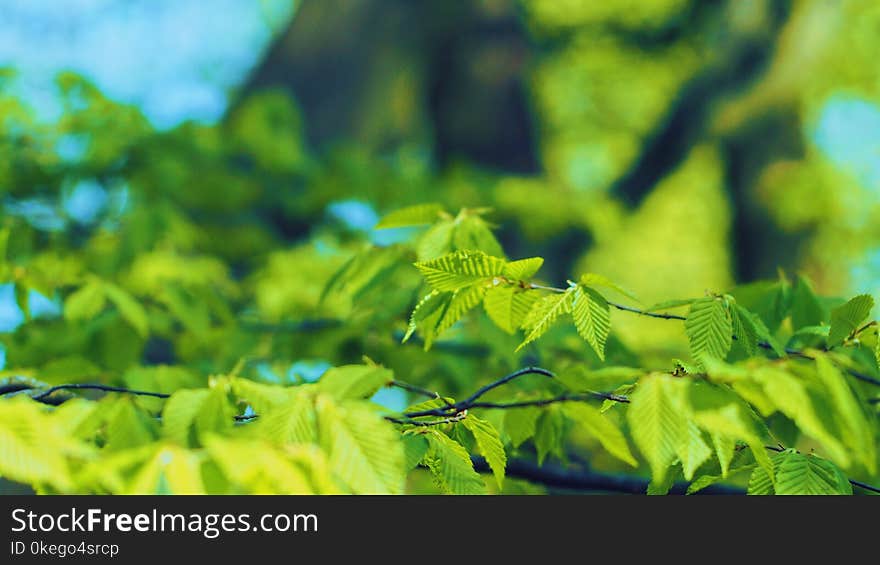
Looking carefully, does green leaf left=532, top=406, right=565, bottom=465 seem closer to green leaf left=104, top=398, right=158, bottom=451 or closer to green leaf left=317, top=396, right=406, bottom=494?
green leaf left=317, top=396, right=406, bottom=494

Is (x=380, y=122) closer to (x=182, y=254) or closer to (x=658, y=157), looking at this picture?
(x=182, y=254)

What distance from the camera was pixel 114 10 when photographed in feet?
40.2

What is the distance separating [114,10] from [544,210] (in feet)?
31.7

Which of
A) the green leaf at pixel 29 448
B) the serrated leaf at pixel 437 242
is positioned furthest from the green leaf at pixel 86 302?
the green leaf at pixel 29 448

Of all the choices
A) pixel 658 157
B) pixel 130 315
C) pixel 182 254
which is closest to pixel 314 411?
pixel 130 315

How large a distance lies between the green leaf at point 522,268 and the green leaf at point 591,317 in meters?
0.08

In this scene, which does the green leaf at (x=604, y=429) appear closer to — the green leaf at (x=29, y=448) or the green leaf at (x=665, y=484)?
the green leaf at (x=665, y=484)

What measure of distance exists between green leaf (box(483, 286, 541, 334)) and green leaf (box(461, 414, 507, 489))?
18 cm

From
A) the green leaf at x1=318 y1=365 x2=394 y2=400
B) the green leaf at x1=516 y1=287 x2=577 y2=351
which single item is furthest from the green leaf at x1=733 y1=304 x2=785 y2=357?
the green leaf at x1=318 y1=365 x2=394 y2=400

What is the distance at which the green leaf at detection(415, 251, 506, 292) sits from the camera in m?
1.30

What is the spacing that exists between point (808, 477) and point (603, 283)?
42cm

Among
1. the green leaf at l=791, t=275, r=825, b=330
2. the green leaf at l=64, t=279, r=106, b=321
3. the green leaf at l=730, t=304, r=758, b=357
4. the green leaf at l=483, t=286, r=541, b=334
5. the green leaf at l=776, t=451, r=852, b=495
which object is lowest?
the green leaf at l=776, t=451, r=852, b=495

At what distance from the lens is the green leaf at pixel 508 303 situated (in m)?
1.35

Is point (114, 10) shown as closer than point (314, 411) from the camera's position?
No
